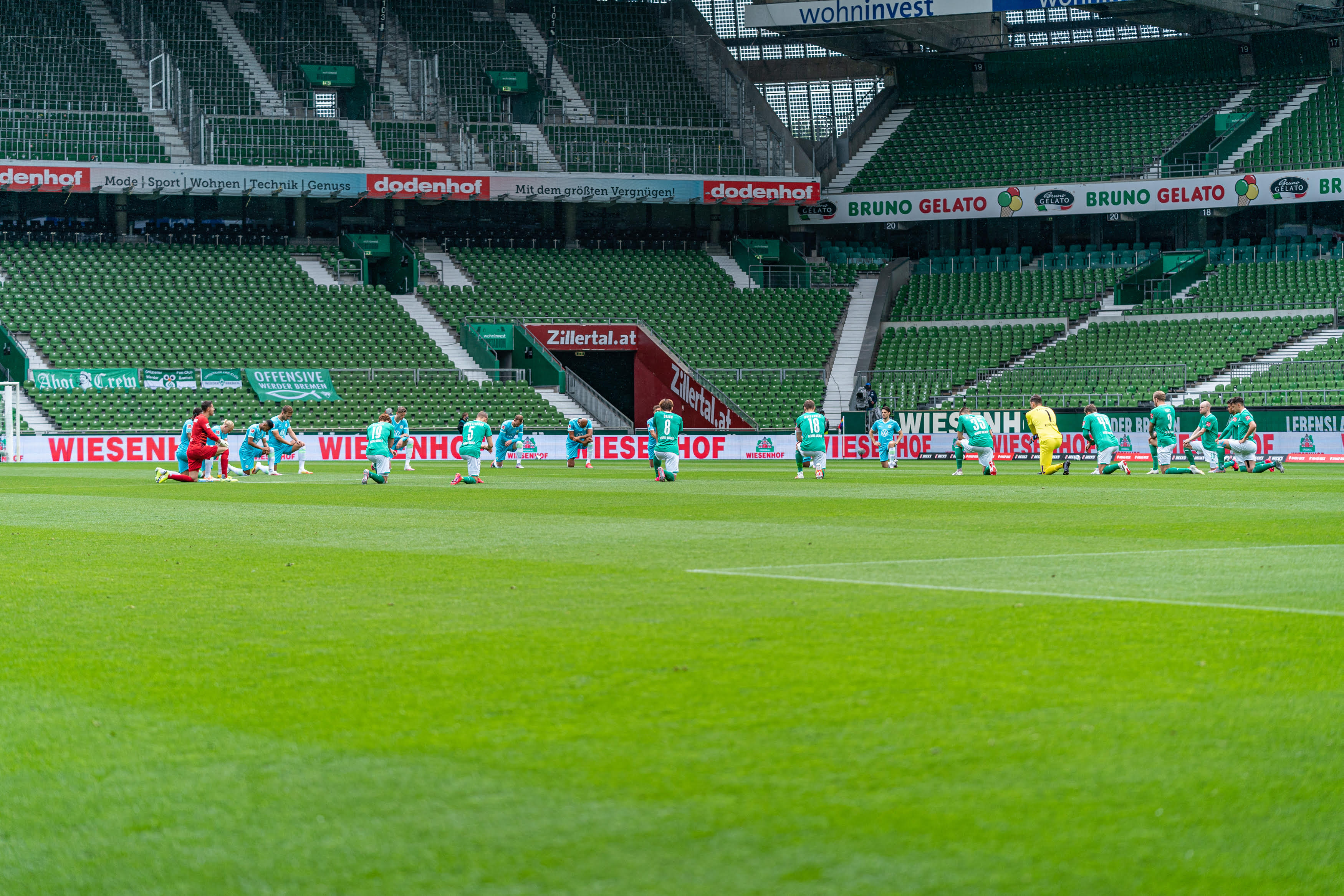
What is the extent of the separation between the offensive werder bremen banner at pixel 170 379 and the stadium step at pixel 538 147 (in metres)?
18.2

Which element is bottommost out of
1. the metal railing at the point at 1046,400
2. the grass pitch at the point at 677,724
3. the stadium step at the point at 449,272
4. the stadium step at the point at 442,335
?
the grass pitch at the point at 677,724

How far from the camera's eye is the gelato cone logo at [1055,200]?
62.8 metres

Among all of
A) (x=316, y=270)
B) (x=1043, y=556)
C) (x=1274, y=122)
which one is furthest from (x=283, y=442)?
(x=1274, y=122)

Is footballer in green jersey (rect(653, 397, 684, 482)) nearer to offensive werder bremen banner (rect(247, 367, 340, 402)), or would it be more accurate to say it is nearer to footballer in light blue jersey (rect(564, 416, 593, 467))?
footballer in light blue jersey (rect(564, 416, 593, 467))

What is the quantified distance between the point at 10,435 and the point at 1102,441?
99.0 feet

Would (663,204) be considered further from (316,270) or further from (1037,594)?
(1037,594)

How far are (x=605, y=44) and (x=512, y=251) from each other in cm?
1226

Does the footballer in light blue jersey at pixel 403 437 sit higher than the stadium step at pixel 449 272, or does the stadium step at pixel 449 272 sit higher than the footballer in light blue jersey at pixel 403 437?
the stadium step at pixel 449 272

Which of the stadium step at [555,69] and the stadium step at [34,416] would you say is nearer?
the stadium step at [34,416]

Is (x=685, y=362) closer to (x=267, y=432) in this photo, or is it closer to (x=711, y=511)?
(x=267, y=432)

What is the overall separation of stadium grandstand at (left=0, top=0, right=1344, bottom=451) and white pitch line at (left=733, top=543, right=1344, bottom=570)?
36.8m

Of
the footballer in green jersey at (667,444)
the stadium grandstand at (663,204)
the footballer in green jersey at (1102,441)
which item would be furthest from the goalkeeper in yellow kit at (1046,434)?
the stadium grandstand at (663,204)

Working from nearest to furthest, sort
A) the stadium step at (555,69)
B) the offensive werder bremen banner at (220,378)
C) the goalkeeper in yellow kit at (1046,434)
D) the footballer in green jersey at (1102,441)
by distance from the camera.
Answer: the footballer in green jersey at (1102,441)
the goalkeeper in yellow kit at (1046,434)
the offensive werder bremen banner at (220,378)
the stadium step at (555,69)

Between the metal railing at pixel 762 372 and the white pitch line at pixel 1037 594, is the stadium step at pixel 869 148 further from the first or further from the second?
the white pitch line at pixel 1037 594
